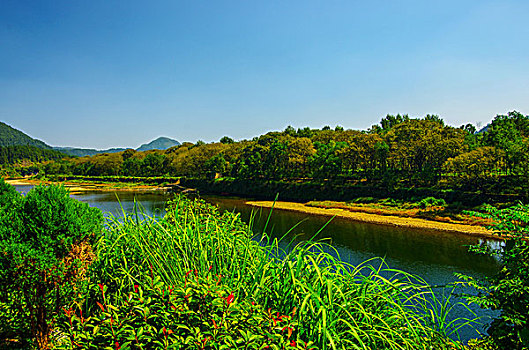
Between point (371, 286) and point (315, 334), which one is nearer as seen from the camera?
point (315, 334)

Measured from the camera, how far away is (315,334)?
2.49 meters

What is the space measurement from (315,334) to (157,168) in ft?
313

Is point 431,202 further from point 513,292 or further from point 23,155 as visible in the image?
point 23,155

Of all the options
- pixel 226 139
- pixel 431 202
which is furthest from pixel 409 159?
pixel 226 139

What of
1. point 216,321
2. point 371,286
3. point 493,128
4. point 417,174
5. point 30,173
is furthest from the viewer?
point 30,173

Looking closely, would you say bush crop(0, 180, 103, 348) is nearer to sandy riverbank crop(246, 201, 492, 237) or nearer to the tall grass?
the tall grass

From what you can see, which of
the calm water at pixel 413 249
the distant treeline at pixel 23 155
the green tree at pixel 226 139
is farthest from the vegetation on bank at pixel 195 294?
the distant treeline at pixel 23 155

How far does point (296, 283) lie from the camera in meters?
2.80

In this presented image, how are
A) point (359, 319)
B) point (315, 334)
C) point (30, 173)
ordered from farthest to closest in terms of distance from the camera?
point (30, 173) < point (359, 319) < point (315, 334)

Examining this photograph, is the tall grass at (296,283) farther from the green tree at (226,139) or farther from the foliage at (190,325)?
the green tree at (226,139)

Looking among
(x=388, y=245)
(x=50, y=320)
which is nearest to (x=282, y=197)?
(x=388, y=245)

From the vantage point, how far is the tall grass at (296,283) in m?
2.62

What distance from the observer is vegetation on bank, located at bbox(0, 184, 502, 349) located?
→ 84.8 inches

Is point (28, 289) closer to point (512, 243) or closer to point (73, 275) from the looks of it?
point (73, 275)
